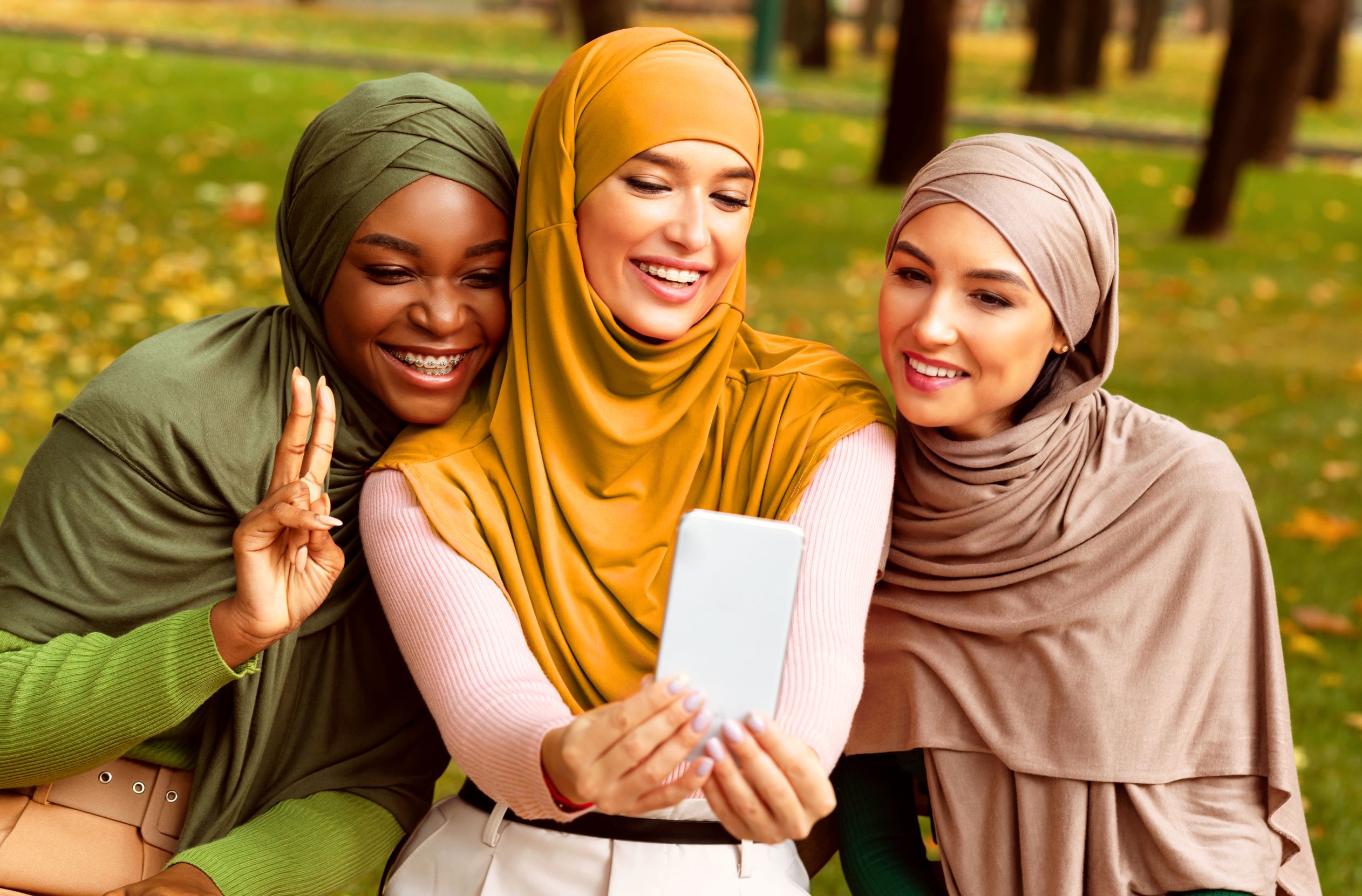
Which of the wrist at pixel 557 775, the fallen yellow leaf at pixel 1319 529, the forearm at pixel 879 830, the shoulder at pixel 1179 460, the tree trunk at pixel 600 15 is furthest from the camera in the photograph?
the tree trunk at pixel 600 15

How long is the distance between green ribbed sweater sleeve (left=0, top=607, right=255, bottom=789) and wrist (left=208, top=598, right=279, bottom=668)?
0.04 ft

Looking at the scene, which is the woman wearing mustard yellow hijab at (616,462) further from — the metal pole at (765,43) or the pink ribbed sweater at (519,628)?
the metal pole at (765,43)

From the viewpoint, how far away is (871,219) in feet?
37.2

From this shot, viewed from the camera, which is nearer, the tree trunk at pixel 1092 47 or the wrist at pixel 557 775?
the wrist at pixel 557 775

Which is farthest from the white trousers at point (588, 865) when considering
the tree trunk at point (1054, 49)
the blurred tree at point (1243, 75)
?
the tree trunk at point (1054, 49)

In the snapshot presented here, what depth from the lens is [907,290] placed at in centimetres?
251

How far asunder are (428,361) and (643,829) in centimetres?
91

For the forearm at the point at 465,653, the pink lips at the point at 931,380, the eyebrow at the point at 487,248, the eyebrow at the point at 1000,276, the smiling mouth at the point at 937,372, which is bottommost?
the forearm at the point at 465,653

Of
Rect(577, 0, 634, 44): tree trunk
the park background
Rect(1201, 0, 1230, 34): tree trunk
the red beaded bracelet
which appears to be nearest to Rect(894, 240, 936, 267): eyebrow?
the red beaded bracelet

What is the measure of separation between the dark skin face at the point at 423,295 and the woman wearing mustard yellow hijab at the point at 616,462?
0.23 ft

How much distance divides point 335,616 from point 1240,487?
1.66 meters

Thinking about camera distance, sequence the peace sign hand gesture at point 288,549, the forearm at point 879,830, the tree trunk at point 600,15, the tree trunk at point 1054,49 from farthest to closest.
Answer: the tree trunk at point 1054,49 → the tree trunk at point 600,15 → the forearm at point 879,830 → the peace sign hand gesture at point 288,549

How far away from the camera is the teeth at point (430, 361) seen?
8.52 feet

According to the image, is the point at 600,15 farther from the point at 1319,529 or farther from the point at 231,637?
the point at 231,637
